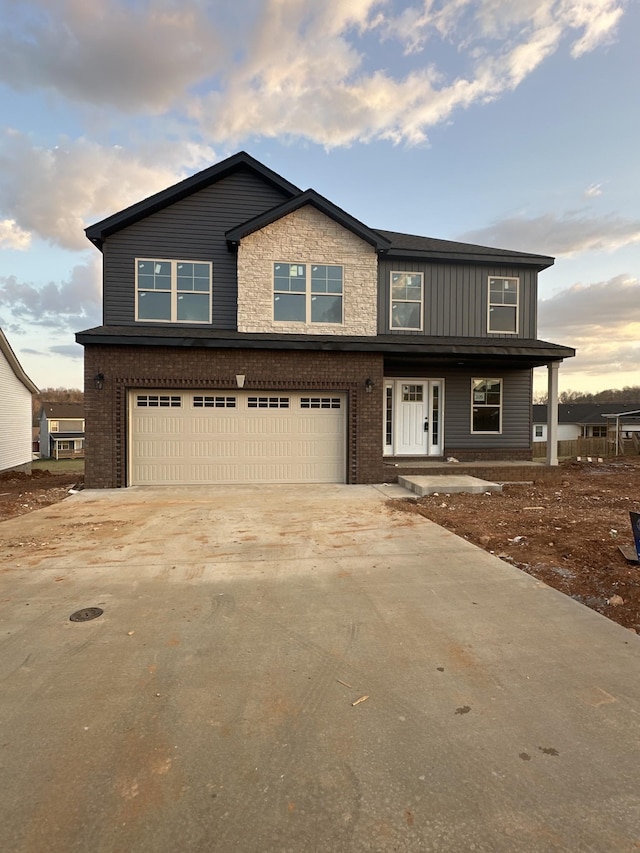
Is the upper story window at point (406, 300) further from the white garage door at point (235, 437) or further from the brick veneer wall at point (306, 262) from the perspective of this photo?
the white garage door at point (235, 437)

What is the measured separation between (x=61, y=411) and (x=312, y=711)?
6044 cm

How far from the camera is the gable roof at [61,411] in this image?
175ft

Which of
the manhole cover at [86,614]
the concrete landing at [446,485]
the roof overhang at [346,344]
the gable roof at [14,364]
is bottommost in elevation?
the manhole cover at [86,614]

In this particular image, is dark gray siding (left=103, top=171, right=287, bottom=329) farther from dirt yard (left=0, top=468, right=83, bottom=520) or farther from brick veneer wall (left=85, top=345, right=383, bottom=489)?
dirt yard (left=0, top=468, right=83, bottom=520)

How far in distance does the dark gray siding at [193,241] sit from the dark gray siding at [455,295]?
412 cm

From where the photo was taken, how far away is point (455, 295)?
12766 millimetres

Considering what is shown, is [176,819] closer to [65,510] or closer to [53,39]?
[65,510]

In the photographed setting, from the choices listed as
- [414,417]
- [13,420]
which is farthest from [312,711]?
[13,420]

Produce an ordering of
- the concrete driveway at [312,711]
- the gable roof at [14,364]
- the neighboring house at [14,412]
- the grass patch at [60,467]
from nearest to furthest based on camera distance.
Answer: the concrete driveway at [312,711], the gable roof at [14,364], the neighboring house at [14,412], the grass patch at [60,467]

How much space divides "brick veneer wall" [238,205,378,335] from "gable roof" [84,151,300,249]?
5.03 feet

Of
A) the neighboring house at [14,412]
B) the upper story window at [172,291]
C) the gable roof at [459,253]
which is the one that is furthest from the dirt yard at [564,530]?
the neighboring house at [14,412]

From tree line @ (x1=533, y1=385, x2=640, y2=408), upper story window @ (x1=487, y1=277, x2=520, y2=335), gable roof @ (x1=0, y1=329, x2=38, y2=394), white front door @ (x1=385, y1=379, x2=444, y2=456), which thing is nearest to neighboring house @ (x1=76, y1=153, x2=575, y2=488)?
white front door @ (x1=385, y1=379, x2=444, y2=456)

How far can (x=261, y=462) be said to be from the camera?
Answer: 36.8 ft

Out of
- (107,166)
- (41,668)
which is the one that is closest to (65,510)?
(41,668)
